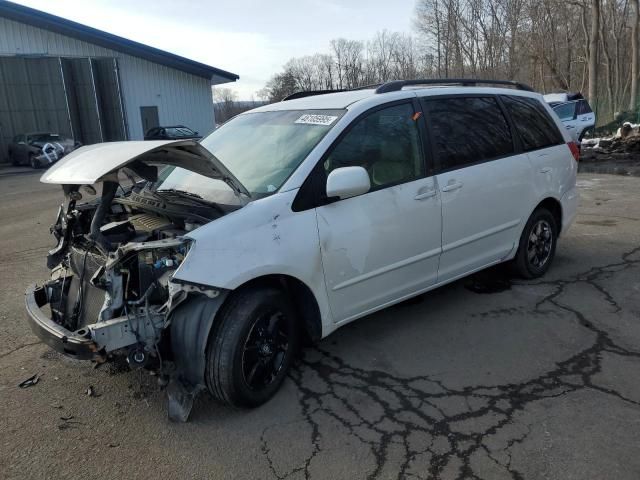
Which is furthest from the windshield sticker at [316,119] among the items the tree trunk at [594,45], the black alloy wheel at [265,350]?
the tree trunk at [594,45]

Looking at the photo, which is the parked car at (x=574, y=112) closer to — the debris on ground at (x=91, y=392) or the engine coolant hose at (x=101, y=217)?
the engine coolant hose at (x=101, y=217)

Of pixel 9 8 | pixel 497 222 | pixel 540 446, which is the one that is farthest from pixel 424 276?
pixel 9 8

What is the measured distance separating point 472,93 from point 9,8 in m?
28.0

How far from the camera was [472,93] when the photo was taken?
171 inches

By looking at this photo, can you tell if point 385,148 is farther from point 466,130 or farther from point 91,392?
point 91,392

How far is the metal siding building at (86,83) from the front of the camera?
26.8m

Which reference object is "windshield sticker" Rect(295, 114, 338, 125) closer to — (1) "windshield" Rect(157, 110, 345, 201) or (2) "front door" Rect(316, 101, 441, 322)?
(1) "windshield" Rect(157, 110, 345, 201)

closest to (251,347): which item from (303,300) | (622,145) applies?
(303,300)

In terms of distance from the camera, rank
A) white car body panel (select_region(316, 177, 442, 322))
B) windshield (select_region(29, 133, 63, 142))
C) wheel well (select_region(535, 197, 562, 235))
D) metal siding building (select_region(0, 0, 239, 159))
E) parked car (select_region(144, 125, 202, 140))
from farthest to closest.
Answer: metal siding building (select_region(0, 0, 239, 159)) < parked car (select_region(144, 125, 202, 140)) < windshield (select_region(29, 133, 63, 142)) < wheel well (select_region(535, 197, 562, 235)) < white car body panel (select_region(316, 177, 442, 322))

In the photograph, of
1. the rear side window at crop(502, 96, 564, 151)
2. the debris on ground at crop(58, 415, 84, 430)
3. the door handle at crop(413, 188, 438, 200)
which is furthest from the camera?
the rear side window at crop(502, 96, 564, 151)

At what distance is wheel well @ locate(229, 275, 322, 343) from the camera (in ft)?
10.4

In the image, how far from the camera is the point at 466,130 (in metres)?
4.16

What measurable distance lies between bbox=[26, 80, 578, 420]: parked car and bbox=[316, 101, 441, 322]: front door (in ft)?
0.04

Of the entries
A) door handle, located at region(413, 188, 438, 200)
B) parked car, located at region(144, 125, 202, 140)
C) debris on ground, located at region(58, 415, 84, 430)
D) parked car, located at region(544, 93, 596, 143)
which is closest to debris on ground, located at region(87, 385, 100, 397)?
debris on ground, located at region(58, 415, 84, 430)
